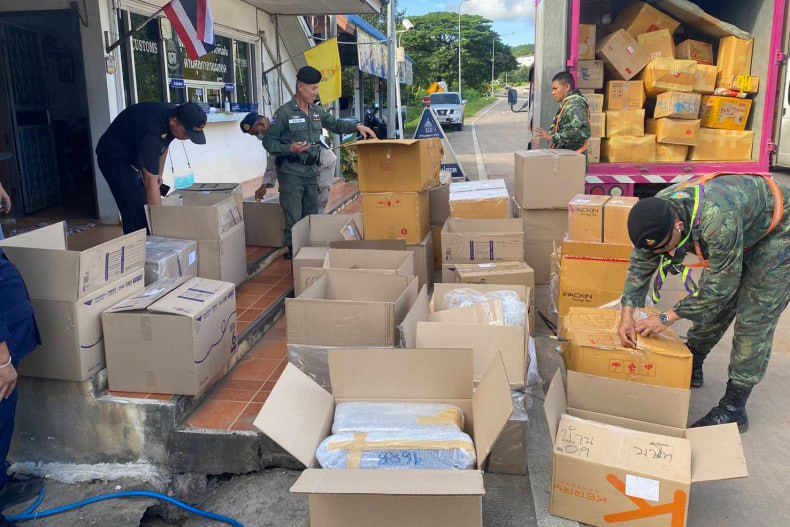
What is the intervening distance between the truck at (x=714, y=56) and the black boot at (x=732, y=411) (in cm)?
348

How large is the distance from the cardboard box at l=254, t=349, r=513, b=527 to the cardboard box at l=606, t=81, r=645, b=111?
4.90 meters

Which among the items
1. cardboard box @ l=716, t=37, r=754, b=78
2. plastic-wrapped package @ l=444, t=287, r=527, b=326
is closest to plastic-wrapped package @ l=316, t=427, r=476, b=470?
plastic-wrapped package @ l=444, t=287, r=527, b=326

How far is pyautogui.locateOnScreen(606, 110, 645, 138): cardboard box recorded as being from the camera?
20.9 ft

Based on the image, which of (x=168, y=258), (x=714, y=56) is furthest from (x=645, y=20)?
(x=168, y=258)

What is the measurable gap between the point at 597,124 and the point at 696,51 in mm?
1406

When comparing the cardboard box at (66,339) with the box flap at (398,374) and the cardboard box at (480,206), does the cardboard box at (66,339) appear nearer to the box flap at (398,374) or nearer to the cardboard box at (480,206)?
the box flap at (398,374)

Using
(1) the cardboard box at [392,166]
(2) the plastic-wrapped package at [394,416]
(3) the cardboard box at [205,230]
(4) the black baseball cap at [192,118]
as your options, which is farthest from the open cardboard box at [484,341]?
(4) the black baseball cap at [192,118]

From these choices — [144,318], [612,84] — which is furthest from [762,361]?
[612,84]

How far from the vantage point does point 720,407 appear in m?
3.07

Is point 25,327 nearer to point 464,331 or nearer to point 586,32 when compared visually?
point 464,331

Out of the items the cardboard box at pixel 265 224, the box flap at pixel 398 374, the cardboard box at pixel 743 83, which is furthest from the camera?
the cardboard box at pixel 743 83

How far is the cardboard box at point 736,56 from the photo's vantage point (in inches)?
246

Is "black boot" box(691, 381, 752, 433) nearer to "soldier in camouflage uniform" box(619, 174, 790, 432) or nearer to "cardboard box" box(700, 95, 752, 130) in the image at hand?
"soldier in camouflage uniform" box(619, 174, 790, 432)

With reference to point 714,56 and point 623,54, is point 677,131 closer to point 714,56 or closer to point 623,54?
point 623,54
